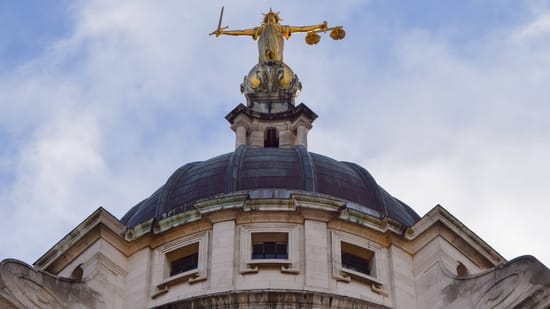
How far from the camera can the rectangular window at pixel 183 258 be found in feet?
145

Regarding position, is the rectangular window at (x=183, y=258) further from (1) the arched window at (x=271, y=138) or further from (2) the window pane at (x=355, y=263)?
(1) the arched window at (x=271, y=138)

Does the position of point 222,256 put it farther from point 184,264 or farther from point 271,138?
point 271,138

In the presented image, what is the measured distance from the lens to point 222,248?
43312 mm

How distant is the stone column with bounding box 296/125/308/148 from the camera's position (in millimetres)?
54719

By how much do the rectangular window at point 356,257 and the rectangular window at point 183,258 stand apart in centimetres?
432

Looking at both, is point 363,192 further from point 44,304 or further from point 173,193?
point 44,304

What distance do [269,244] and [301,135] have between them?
11.5 metres

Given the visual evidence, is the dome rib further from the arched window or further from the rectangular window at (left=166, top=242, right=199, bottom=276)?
the arched window

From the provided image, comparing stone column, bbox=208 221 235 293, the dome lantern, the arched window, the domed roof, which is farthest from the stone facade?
the arched window

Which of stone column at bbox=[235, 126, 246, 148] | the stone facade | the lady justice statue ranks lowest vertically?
the stone facade

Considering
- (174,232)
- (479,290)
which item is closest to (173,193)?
(174,232)

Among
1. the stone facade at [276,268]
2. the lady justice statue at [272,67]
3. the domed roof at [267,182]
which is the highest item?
the lady justice statue at [272,67]

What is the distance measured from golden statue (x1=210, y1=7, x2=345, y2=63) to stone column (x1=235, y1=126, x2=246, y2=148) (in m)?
4.97

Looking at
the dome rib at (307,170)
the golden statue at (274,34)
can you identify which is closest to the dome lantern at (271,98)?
the golden statue at (274,34)
